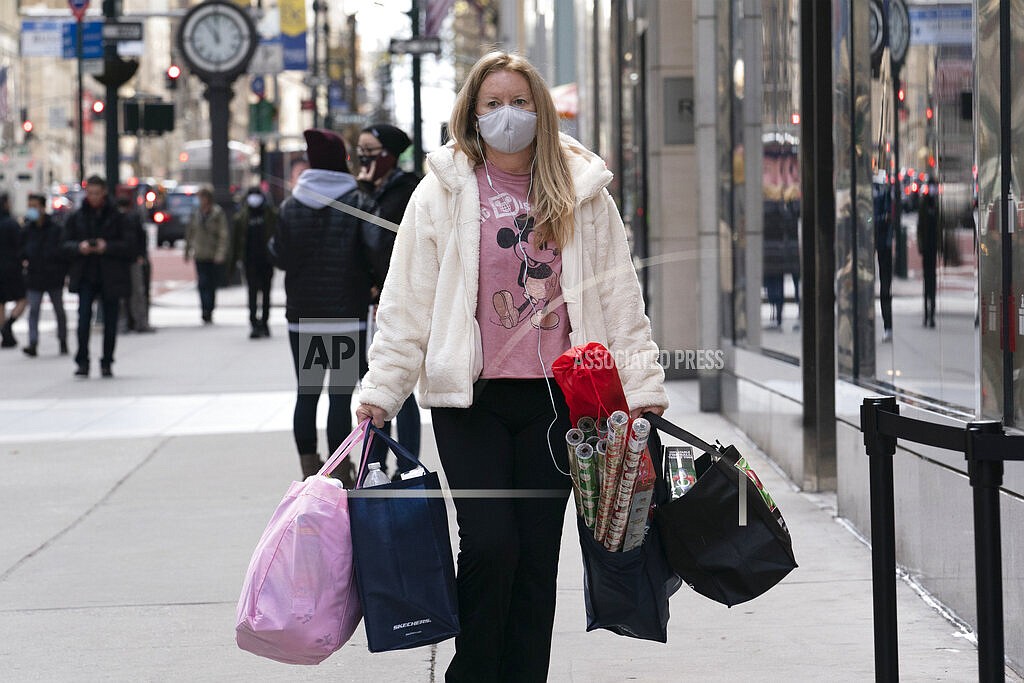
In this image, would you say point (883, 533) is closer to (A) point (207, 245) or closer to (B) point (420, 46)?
(B) point (420, 46)

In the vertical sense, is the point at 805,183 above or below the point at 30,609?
above

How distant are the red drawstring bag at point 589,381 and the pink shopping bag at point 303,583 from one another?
617mm

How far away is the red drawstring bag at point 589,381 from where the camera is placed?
3.83 m

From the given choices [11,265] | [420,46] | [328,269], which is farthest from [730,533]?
[420,46]

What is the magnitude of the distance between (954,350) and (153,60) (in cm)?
11435

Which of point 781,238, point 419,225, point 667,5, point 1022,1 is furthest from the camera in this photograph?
point 667,5

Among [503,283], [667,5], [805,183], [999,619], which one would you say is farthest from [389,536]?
[667,5]

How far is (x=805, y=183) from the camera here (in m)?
8.42

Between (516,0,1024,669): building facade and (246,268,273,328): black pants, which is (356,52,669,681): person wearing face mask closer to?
(516,0,1024,669): building facade

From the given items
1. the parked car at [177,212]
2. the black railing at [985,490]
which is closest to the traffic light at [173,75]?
the black railing at [985,490]

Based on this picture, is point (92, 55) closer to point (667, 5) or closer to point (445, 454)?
point (667, 5)

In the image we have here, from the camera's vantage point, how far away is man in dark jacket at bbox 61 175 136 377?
14.9m

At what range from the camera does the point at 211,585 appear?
6.40 metres

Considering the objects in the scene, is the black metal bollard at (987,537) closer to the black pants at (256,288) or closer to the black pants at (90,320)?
the black pants at (90,320)
